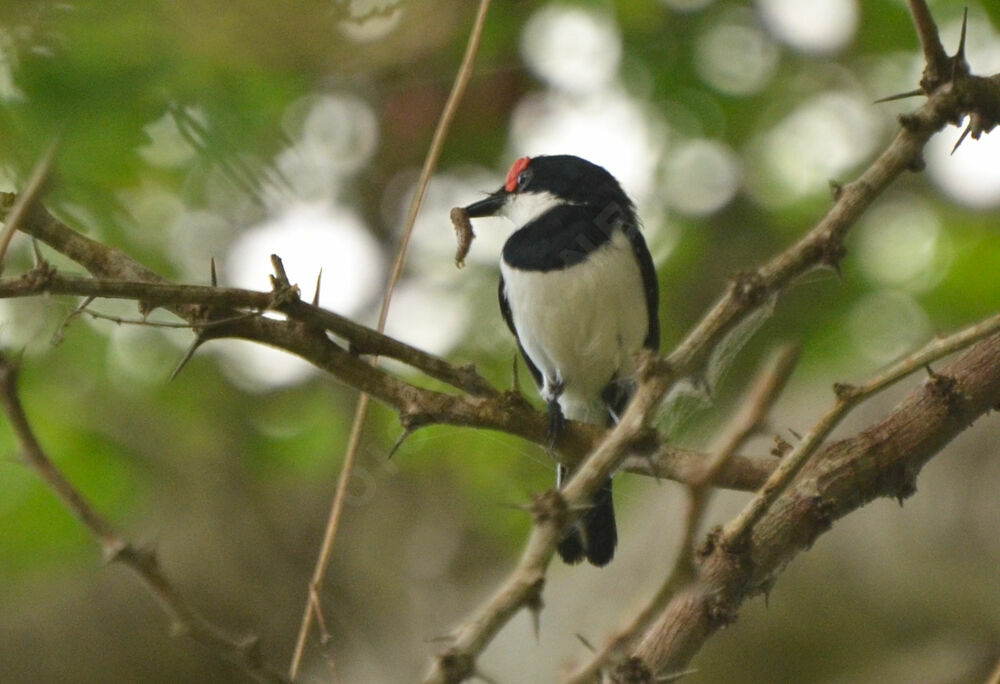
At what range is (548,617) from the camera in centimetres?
464

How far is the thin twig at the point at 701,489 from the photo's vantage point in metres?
1.04

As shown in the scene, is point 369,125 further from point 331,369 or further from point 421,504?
point 331,369

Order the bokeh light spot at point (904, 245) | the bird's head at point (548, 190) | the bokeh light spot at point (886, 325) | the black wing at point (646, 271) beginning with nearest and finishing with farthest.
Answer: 1. the black wing at point (646, 271)
2. the bird's head at point (548, 190)
3. the bokeh light spot at point (886, 325)
4. the bokeh light spot at point (904, 245)

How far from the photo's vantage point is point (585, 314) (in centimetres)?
378

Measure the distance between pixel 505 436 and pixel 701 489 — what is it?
3.83 metres

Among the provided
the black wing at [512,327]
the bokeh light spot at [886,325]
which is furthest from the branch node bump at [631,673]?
the bokeh light spot at [886,325]

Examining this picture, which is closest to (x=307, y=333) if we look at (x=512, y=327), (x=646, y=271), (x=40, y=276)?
(x=40, y=276)

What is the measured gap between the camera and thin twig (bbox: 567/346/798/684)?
1.04 metres

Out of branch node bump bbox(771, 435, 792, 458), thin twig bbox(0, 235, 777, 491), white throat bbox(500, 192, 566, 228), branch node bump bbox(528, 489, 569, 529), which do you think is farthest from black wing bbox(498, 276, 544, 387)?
branch node bump bbox(528, 489, 569, 529)

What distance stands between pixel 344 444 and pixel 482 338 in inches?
40.4

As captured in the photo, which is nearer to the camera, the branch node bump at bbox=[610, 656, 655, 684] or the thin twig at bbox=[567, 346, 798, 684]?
the thin twig at bbox=[567, 346, 798, 684]

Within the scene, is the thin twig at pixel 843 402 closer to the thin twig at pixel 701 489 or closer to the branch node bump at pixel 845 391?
the branch node bump at pixel 845 391

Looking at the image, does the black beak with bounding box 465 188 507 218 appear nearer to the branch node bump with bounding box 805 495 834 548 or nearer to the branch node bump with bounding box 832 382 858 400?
the branch node bump with bounding box 805 495 834 548

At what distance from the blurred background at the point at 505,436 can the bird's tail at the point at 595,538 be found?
347 mm
